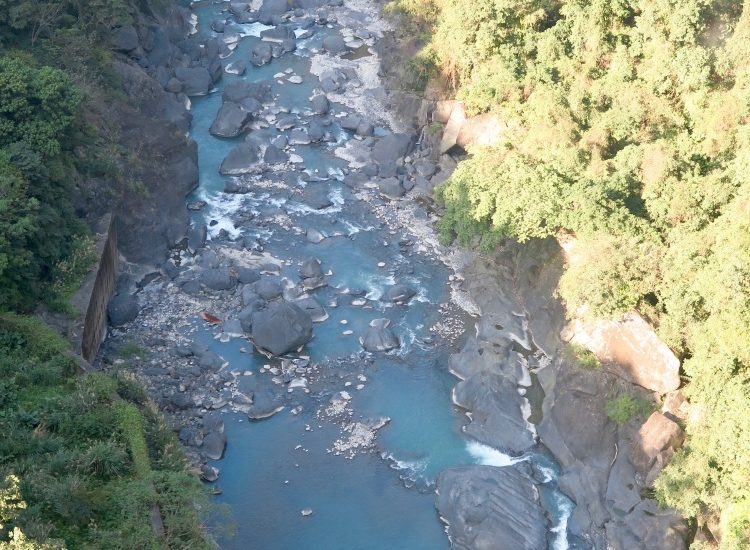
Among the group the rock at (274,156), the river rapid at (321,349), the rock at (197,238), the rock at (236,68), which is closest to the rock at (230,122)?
the river rapid at (321,349)

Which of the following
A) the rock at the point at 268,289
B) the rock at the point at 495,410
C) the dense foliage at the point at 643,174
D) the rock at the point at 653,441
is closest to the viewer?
the dense foliage at the point at 643,174

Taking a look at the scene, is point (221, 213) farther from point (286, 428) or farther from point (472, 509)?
point (472, 509)

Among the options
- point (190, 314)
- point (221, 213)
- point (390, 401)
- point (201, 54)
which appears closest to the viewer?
point (390, 401)

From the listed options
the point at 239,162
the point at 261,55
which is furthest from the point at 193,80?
the point at 239,162

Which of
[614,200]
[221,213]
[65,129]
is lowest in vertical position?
[221,213]

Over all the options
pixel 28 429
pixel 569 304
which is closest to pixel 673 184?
pixel 569 304

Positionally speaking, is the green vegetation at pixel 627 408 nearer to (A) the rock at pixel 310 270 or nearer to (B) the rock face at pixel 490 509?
(B) the rock face at pixel 490 509

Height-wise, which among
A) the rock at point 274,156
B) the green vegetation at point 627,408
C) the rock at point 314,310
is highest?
the green vegetation at point 627,408

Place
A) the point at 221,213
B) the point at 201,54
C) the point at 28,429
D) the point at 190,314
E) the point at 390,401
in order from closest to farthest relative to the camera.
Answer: the point at 28,429, the point at 390,401, the point at 190,314, the point at 221,213, the point at 201,54
